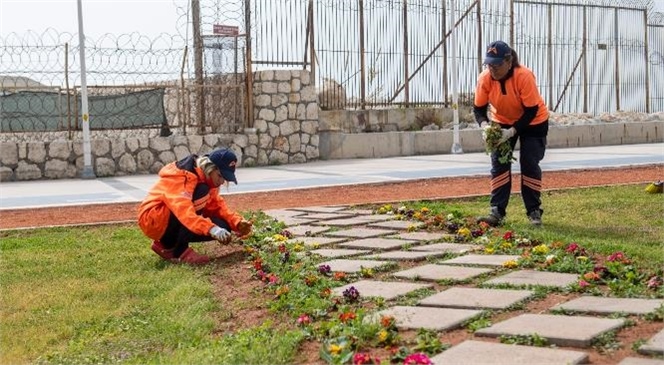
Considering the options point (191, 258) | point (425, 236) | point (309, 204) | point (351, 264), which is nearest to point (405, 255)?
point (351, 264)

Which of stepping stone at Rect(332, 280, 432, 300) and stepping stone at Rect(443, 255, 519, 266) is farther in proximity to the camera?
stepping stone at Rect(443, 255, 519, 266)

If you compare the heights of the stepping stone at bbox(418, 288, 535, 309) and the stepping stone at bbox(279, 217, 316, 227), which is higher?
the stepping stone at bbox(279, 217, 316, 227)

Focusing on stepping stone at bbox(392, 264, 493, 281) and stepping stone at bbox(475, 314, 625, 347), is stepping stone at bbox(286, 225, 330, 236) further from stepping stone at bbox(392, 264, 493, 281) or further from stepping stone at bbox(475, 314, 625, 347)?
stepping stone at bbox(475, 314, 625, 347)

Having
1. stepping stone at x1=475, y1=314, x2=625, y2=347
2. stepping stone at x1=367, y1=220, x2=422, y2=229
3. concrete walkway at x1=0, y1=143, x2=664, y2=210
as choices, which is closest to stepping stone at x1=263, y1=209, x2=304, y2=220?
stepping stone at x1=367, y1=220, x2=422, y2=229

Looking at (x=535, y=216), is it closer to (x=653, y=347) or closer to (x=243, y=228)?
(x=243, y=228)

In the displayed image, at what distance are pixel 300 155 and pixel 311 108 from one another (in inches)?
37.2

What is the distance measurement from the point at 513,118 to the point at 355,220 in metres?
1.66

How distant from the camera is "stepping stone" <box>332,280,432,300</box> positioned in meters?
5.29

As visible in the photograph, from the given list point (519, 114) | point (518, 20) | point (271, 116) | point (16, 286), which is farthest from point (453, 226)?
point (518, 20)

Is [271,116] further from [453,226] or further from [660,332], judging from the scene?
[660,332]

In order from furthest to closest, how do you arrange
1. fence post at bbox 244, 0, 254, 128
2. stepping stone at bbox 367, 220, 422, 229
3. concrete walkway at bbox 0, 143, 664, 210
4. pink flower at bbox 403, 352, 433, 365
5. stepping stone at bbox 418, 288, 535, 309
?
fence post at bbox 244, 0, 254, 128 < concrete walkway at bbox 0, 143, 664, 210 < stepping stone at bbox 367, 220, 422, 229 < stepping stone at bbox 418, 288, 535, 309 < pink flower at bbox 403, 352, 433, 365

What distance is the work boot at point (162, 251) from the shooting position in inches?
280

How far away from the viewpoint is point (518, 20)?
71.6 ft

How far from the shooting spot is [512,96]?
325 inches
